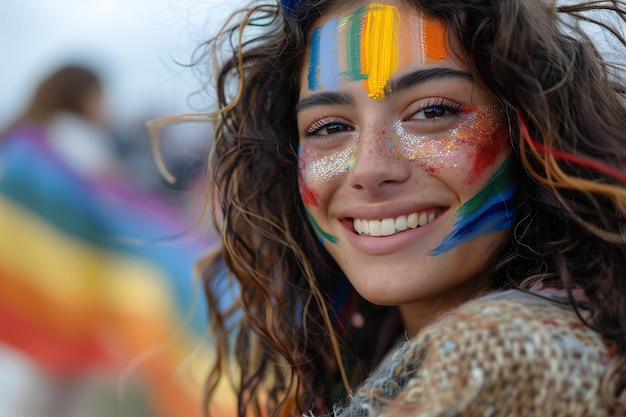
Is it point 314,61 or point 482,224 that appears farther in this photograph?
point 314,61

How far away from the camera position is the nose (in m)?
1.61

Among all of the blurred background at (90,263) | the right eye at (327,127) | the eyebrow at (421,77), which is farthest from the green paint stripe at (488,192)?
the blurred background at (90,263)

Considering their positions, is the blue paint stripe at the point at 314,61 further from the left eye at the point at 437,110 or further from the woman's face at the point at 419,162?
the left eye at the point at 437,110

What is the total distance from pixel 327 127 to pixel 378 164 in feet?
0.86

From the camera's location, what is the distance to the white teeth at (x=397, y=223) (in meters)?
1.66

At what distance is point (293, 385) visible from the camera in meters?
2.21

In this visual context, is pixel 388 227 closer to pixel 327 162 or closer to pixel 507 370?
pixel 327 162

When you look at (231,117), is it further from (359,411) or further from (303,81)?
(359,411)

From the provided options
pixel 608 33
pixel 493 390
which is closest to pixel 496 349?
pixel 493 390

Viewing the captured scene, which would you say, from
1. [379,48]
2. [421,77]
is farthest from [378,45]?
[421,77]

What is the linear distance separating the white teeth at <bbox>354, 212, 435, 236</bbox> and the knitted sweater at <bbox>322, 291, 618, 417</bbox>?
19.0 inches

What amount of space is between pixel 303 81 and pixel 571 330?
3.34 ft

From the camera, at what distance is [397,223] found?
5.48ft

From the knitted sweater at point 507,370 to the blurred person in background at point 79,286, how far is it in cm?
254
